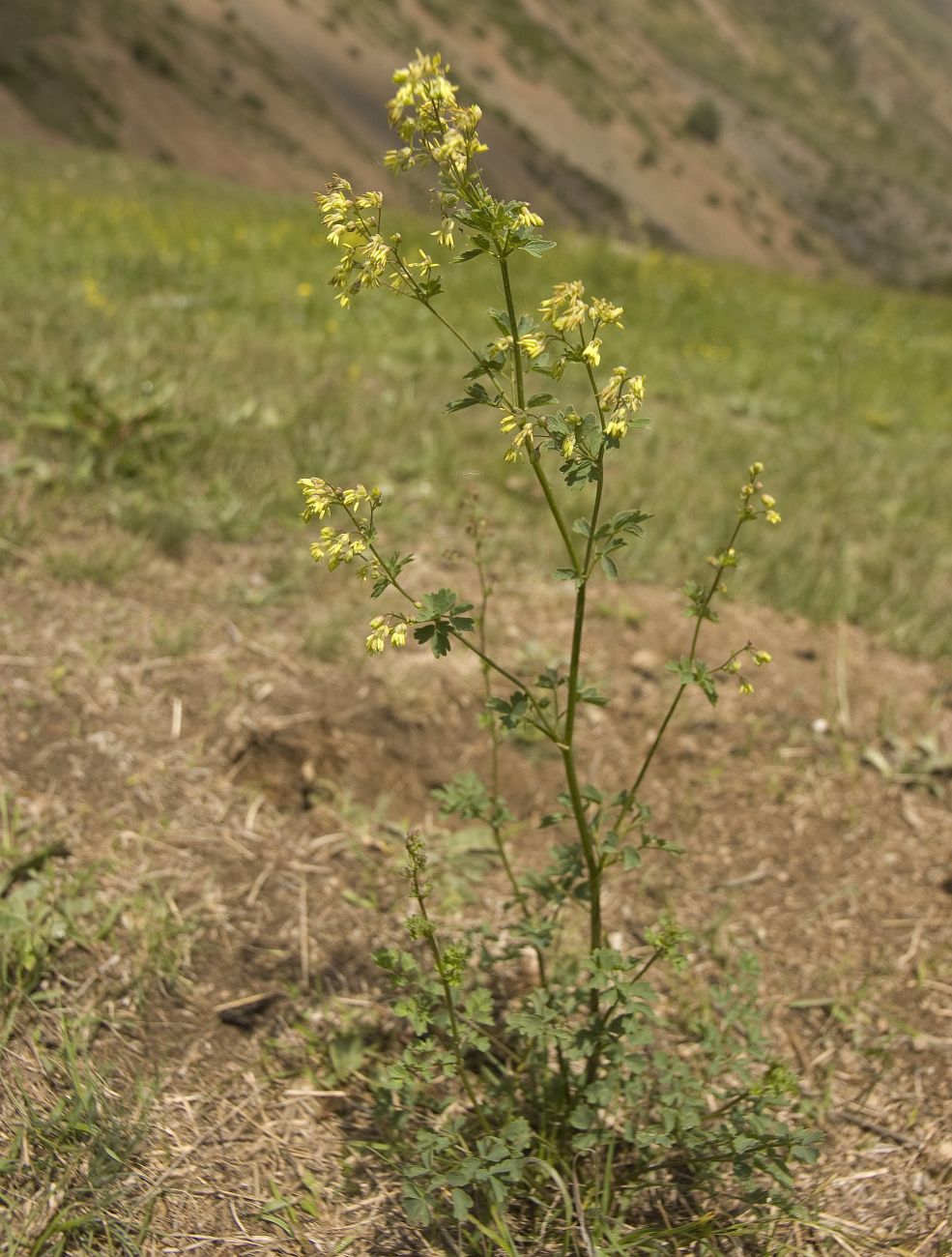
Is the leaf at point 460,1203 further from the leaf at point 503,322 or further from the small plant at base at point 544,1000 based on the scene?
the leaf at point 503,322

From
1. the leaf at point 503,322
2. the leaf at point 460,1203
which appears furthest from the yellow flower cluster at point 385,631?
the leaf at point 460,1203

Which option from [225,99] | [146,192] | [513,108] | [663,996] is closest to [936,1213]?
[663,996]

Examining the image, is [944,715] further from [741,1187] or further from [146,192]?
[146,192]

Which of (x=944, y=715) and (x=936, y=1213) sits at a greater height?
(x=944, y=715)

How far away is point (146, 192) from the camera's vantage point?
36.7 ft

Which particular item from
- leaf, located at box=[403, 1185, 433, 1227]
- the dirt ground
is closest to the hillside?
the dirt ground

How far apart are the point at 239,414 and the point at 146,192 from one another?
9121 mm

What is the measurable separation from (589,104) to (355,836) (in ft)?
197

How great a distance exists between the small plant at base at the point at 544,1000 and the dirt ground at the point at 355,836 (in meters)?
0.18

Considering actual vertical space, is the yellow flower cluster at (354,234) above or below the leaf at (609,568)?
above

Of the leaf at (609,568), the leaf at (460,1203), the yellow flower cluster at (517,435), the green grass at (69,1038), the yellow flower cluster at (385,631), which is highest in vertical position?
the yellow flower cluster at (517,435)

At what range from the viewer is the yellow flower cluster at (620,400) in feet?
3.94

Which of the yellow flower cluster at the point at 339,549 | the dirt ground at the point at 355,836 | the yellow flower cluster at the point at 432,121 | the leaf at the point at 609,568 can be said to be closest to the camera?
the yellow flower cluster at the point at 432,121

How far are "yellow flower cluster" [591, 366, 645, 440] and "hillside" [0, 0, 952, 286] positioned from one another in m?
7.03
